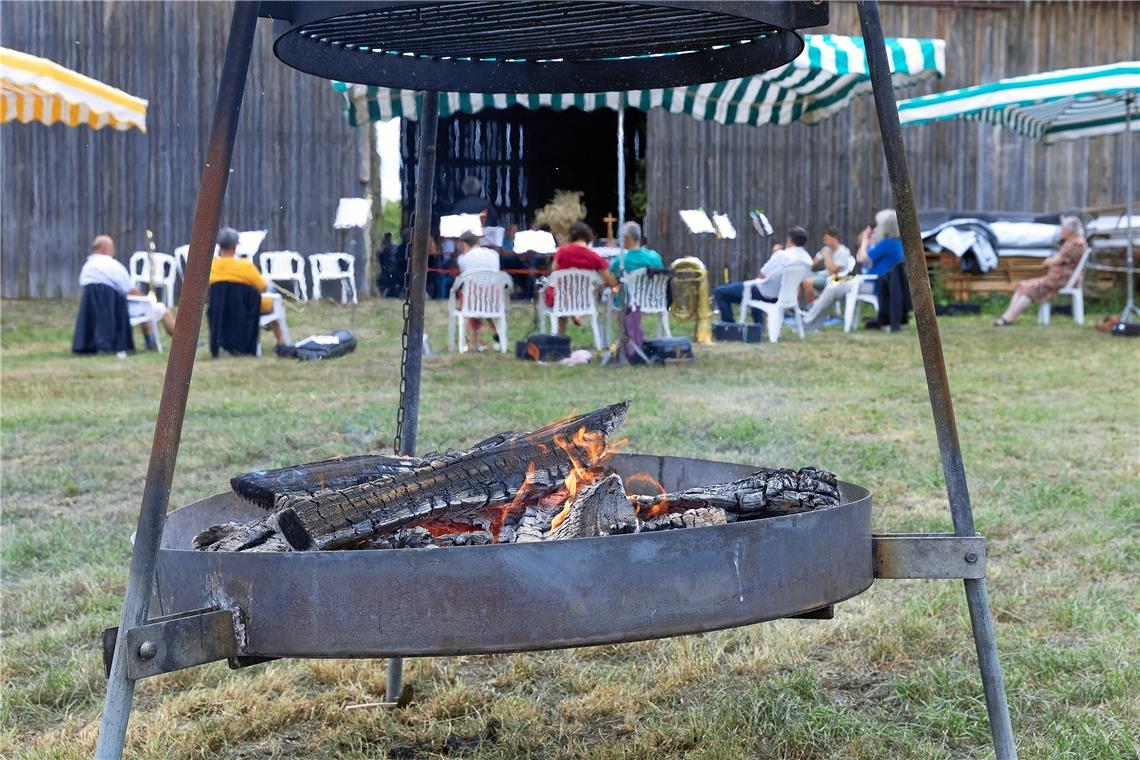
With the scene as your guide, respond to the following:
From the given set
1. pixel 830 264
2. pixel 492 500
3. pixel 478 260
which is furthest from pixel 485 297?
pixel 492 500

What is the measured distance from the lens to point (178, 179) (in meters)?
16.0

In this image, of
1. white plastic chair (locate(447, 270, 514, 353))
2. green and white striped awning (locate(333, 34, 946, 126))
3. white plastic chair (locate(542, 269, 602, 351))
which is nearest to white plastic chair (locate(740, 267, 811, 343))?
green and white striped awning (locate(333, 34, 946, 126))

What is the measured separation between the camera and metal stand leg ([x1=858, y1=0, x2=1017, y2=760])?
2.06 metres

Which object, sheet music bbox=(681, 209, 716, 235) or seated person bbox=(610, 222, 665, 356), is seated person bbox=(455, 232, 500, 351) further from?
sheet music bbox=(681, 209, 716, 235)

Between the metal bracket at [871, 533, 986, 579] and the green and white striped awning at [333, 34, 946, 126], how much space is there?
7271mm

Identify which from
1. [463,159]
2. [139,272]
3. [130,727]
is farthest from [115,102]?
[463,159]

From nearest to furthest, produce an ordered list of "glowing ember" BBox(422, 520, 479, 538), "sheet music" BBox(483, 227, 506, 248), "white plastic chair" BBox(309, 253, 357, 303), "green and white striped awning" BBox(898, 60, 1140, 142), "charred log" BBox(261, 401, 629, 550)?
"charred log" BBox(261, 401, 629, 550) < "glowing ember" BBox(422, 520, 479, 538) < "green and white striped awning" BBox(898, 60, 1140, 142) < "sheet music" BBox(483, 227, 506, 248) < "white plastic chair" BBox(309, 253, 357, 303)

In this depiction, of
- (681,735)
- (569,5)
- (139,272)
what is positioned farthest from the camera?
(139,272)

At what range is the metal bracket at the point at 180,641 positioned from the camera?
5.64ft

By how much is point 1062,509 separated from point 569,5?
142 inches

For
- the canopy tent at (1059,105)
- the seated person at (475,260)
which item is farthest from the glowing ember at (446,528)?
the canopy tent at (1059,105)

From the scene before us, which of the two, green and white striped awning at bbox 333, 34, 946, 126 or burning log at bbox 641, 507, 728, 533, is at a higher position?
green and white striped awning at bbox 333, 34, 946, 126

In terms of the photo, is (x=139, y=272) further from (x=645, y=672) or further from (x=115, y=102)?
(x=645, y=672)

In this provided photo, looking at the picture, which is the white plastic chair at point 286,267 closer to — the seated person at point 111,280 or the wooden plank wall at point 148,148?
the wooden plank wall at point 148,148
